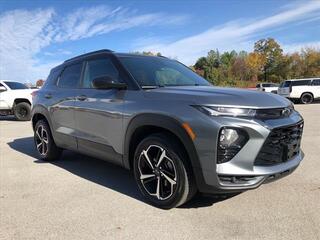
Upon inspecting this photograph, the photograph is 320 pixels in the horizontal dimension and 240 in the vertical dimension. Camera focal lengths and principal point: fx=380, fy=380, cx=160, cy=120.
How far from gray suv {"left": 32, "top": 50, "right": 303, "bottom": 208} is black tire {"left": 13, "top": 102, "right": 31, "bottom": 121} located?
10.2 m

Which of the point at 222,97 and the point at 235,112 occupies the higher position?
the point at 222,97

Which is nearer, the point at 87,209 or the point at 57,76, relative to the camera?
the point at 87,209

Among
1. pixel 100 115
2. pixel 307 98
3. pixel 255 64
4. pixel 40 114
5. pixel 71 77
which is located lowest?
pixel 307 98

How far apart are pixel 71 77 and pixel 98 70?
2.80 feet

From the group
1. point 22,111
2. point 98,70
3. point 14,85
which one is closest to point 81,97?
point 98,70

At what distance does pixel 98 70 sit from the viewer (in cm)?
529

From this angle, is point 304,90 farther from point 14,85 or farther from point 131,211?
point 131,211

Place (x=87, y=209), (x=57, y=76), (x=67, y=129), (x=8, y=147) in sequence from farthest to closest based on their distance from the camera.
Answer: (x=8, y=147), (x=57, y=76), (x=67, y=129), (x=87, y=209)

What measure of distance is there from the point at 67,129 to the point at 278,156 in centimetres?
327

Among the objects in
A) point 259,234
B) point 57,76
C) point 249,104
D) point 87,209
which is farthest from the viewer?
point 57,76

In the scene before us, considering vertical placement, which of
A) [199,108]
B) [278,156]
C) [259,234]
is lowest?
[259,234]

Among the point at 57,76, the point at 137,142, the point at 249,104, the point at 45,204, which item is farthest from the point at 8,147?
the point at 249,104

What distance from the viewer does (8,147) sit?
8516 mm

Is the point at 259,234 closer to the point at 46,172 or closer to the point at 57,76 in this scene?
the point at 46,172
